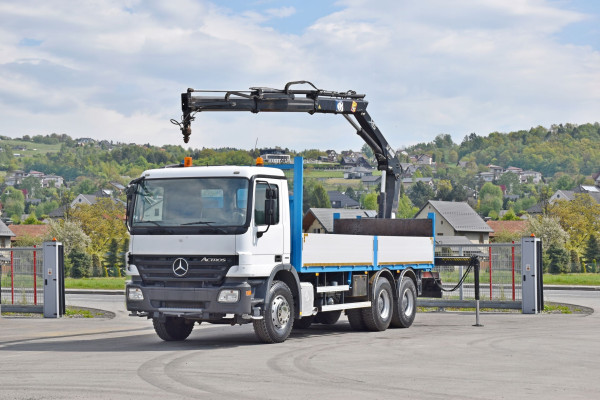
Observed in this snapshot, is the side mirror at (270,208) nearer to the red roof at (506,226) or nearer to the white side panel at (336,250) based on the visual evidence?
the white side panel at (336,250)

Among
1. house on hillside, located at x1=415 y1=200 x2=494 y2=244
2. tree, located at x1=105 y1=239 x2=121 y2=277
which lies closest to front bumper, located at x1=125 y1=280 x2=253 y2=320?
tree, located at x1=105 y1=239 x2=121 y2=277

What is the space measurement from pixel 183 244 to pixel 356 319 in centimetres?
488

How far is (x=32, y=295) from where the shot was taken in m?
25.9

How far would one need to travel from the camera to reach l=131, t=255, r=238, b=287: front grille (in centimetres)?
1502

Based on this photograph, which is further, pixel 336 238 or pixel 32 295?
pixel 32 295

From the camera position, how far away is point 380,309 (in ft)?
62.3

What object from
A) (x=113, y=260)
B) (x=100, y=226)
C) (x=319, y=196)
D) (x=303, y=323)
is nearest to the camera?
(x=303, y=323)

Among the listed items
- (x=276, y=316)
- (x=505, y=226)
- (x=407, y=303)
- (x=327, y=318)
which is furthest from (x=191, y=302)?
(x=505, y=226)

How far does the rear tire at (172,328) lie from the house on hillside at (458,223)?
9858 cm

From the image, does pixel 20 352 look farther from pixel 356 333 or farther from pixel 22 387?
pixel 356 333

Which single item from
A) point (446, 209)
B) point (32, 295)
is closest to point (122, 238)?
point (446, 209)

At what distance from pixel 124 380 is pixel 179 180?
5.14 metres

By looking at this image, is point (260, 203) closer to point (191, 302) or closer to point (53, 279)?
point (191, 302)

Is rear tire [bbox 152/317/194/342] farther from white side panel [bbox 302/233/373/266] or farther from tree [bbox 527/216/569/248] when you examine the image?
tree [bbox 527/216/569/248]
